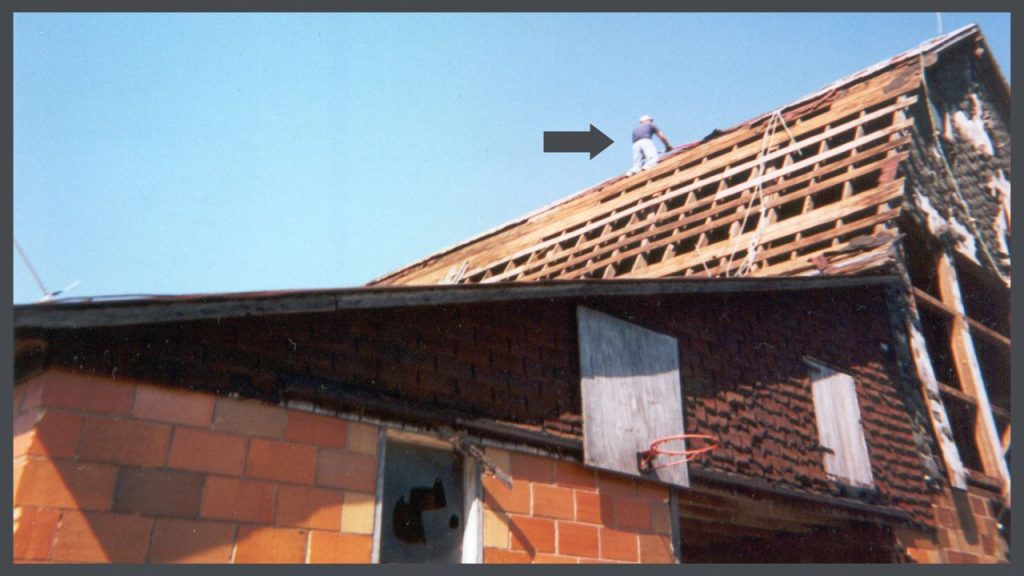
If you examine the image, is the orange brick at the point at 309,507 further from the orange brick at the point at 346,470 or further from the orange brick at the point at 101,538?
the orange brick at the point at 101,538

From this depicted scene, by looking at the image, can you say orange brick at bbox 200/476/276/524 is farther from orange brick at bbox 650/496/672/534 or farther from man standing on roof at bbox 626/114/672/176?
man standing on roof at bbox 626/114/672/176

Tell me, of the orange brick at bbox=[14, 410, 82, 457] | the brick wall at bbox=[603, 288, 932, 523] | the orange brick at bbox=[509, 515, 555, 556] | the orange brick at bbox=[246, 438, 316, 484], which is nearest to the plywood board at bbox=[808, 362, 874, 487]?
the brick wall at bbox=[603, 288, 932, 523]

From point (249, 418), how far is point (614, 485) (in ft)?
10.5

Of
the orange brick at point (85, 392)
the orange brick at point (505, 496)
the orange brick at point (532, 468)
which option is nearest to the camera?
the orange brick at point (85, 392)

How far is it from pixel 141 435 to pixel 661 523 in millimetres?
4385

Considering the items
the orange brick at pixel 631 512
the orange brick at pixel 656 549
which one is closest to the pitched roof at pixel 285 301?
the orange brick at pixel 631 512

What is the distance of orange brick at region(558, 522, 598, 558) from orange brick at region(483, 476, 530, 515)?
0.40 meters

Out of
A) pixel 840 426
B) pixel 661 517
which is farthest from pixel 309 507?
pixel 840 426

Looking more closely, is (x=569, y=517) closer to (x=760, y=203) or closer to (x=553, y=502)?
(x=553, y=502)

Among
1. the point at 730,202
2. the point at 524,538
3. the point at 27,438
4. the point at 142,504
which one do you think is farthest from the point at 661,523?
the point at 730,202

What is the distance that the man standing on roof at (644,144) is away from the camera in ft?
49.0

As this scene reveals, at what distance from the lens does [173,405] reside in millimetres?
5004

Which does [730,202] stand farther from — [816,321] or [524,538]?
[524,538]

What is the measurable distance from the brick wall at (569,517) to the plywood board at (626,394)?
185mm
